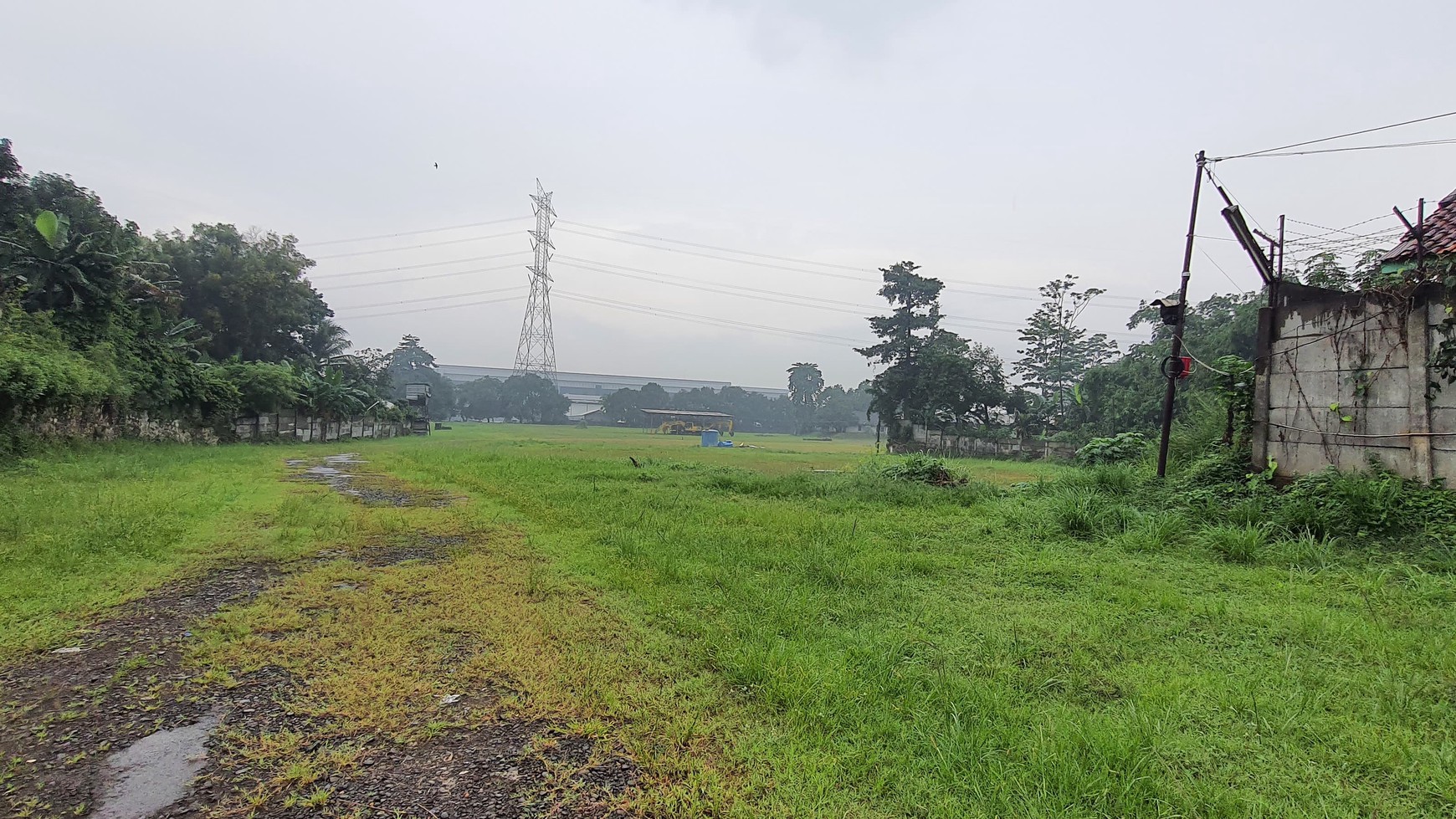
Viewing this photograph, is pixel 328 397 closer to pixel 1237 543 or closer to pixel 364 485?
pixel 364 485

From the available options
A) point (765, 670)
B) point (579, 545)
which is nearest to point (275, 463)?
point (579, 545)

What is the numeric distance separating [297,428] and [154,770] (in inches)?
1134

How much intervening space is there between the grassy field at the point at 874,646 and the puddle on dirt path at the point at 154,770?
362 mm

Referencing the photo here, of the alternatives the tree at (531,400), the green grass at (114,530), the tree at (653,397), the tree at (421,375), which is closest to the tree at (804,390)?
the tree at (653,397)

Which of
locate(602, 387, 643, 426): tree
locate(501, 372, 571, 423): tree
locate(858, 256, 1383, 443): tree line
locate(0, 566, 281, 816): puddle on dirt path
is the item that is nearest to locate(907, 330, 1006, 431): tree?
locate(858, 256, 1383, 443): tree line

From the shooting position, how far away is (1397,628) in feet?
14.0

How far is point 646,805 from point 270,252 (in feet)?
126

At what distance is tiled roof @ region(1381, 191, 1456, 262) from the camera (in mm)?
7340

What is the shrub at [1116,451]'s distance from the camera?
51.3 ft

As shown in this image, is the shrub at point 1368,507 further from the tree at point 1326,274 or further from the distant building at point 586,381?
the distant building at point 586,381

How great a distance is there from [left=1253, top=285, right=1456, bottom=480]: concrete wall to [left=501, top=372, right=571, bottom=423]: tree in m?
70.8

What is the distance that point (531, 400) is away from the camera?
2886 inches

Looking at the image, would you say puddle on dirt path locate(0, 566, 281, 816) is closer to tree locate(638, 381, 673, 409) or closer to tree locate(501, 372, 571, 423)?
tree locate(501, 372, 571, 423)

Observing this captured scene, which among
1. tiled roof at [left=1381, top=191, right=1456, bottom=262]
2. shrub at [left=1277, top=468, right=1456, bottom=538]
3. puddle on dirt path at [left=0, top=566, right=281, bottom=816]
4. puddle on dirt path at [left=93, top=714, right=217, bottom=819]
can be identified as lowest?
puddle on dirt path at [left=93, top=714, right=217, bottom=819]
